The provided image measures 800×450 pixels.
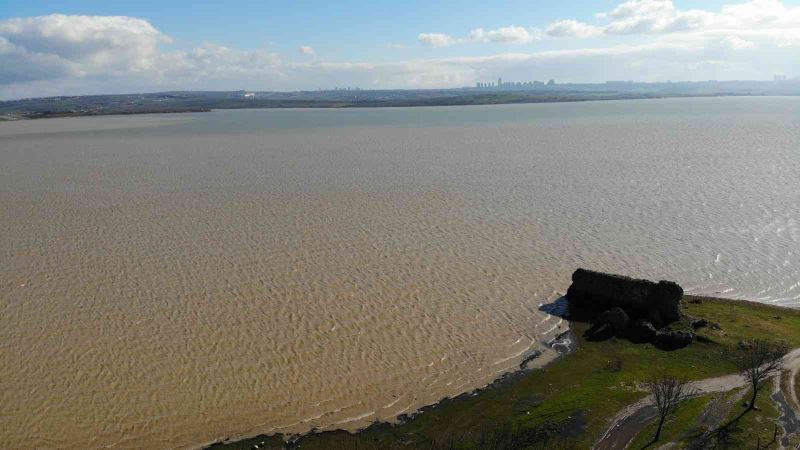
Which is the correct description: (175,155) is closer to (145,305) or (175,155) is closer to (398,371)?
(145,305)

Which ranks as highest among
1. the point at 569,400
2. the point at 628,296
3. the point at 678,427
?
the point at 628,296

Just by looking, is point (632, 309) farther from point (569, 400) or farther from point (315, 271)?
point (315, 271)

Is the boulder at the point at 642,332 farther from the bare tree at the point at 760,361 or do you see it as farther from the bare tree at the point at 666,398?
the bare tree at the point at 666,398

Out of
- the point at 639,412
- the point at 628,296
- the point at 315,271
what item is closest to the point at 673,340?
the point at 628,296

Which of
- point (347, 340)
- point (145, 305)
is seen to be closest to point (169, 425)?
point (347, 340)

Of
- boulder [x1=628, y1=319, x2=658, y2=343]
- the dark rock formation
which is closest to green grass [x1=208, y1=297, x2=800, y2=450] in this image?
boulder [x1=628, y1=319, x2=658, y2=343]

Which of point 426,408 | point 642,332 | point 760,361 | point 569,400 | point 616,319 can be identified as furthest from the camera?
point 616,319
